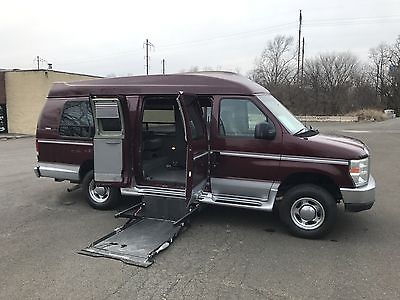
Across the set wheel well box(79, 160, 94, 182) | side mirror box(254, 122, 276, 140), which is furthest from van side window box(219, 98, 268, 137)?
wheel well box(79, 160, 94, 182)

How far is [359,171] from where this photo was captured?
5262 millimetres

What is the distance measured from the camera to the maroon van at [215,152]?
5.38 meters

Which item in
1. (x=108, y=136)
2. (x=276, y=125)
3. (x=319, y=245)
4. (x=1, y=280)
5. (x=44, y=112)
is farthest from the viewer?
(x=44, y=112)

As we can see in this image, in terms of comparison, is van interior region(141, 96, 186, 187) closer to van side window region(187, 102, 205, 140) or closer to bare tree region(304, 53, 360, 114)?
van side window region(187, 102, 205, 140)

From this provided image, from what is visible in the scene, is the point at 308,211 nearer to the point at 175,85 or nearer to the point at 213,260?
the point at 213,260

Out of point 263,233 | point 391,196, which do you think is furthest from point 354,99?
point 263,233

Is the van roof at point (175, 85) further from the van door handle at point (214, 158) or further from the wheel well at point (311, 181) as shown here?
the wheel well at point (311, 181)

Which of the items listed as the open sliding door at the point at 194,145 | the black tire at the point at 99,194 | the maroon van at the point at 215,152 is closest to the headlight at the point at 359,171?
the maroon van at the point at 215,152

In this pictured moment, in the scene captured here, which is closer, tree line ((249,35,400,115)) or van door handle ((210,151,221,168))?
van door handle ((210,151,221,168))

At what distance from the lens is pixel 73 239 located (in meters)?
5.38

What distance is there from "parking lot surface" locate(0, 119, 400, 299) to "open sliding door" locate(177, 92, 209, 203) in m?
0.72

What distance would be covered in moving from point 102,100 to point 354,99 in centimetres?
5169

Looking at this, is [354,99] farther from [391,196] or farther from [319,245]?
[319,245]

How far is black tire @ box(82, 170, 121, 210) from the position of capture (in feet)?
22.2
